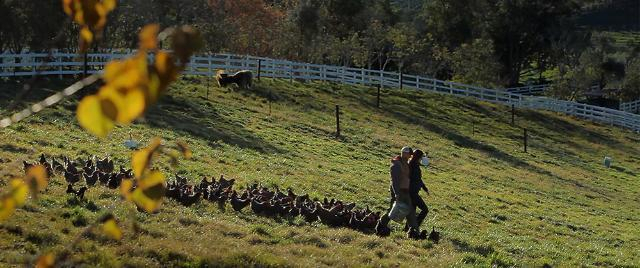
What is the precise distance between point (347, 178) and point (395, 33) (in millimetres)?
34315

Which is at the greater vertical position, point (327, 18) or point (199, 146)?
point (327, 18)

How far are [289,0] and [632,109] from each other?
26918 millimetres

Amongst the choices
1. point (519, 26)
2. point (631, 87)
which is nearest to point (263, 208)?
point (519, 26)

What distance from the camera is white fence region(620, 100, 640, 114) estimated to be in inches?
2159

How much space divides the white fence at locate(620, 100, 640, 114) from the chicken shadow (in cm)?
3699

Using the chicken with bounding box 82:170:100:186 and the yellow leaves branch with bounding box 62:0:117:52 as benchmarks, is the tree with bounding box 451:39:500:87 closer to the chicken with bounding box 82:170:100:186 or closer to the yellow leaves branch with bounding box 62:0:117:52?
the chicken with bounding box 82:170:100:186

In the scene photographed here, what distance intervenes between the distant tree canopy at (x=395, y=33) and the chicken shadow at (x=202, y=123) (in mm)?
6999

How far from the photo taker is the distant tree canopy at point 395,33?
145 feet

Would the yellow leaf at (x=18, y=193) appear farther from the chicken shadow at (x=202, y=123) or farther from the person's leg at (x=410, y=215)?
the chicken shadow at (x=202, y=123)

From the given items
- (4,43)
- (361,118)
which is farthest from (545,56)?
(4,43)

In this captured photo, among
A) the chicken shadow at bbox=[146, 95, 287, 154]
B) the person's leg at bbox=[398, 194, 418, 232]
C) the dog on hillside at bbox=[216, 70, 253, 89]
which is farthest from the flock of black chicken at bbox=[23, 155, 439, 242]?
the dog on hillside at bbox=[216, 70, 253, 89]

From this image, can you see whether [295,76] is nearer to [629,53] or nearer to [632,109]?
[632,109]

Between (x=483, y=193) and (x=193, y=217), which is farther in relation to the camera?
(x=483, y=193)

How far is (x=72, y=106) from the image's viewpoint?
22828 mm
